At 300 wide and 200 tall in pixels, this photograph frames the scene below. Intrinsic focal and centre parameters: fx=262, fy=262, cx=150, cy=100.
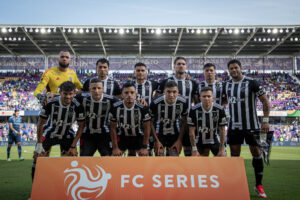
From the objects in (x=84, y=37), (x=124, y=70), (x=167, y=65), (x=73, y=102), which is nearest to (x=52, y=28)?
(x=84, y=37)

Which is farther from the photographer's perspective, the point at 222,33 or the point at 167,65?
the point at 167,65

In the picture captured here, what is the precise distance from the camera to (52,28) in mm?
24250

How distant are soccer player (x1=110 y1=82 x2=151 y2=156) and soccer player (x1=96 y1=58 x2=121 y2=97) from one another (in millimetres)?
715

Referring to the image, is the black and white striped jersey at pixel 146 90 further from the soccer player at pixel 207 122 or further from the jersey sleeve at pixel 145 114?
the soccer player at pixel 207 122

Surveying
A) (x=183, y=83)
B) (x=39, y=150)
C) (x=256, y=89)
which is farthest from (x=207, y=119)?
(x=39, y=150)

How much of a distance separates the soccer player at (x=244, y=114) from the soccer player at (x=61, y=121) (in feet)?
8.72

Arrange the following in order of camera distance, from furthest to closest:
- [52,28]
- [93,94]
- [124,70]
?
[124,70] → [52,28] → [93,94]

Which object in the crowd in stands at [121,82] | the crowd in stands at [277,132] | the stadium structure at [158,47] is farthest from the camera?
the crowd in stands at [121,82]

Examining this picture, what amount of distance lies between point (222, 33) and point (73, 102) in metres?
23.2

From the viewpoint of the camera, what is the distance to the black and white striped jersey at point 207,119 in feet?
14.7

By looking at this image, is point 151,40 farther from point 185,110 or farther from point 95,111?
point 95,111

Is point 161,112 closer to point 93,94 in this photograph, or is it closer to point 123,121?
point 123,121

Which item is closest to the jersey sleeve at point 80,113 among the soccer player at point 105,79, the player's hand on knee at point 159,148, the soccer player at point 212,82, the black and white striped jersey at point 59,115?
the black and white striped jersey at point 59,115

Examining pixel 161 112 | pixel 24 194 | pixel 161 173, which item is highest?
pixel 161 112
